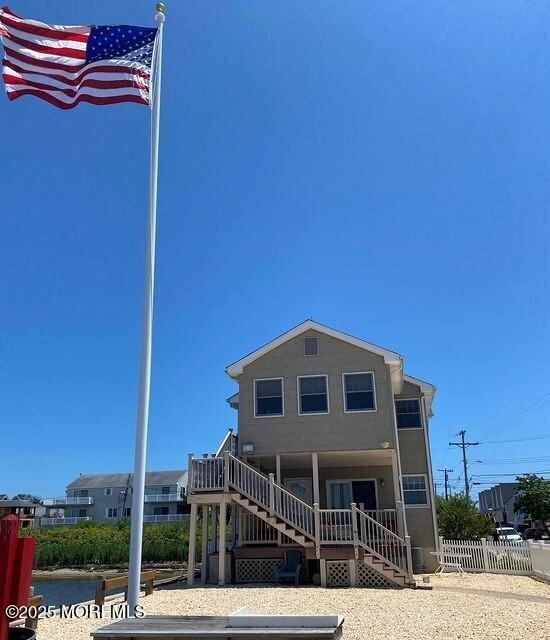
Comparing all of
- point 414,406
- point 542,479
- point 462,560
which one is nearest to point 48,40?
point 414,406

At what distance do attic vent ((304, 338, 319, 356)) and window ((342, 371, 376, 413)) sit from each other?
1.23m

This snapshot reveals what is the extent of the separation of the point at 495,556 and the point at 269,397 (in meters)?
9.03

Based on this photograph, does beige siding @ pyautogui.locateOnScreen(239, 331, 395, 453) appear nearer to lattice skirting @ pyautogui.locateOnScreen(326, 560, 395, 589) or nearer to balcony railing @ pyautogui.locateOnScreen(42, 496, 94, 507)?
lattice skirting @ pyautogui.locateOnScreen(326, 560, 395, 589)

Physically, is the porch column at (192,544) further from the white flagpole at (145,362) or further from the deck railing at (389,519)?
the white flagpole at (145,362)

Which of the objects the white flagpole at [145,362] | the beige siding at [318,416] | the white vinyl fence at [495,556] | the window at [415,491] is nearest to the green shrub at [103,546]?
the window at [415,491]

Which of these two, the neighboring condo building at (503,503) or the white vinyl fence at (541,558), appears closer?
the white vinyl fence at (541,558)

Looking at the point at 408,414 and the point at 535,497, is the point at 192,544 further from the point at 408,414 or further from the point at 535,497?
the point at 535,497

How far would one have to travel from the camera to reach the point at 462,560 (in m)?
18.6

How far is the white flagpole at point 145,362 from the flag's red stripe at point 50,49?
106cm

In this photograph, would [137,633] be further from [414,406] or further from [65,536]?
[65,536]

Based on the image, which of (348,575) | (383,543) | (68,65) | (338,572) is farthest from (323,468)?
(68,65)

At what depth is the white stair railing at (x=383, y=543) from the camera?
1427 cm

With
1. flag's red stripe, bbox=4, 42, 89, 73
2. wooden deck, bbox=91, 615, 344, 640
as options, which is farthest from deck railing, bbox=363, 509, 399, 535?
flag's red stripe, bbox=4, 42, 89, 73

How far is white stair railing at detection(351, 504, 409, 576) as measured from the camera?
46.8ft
